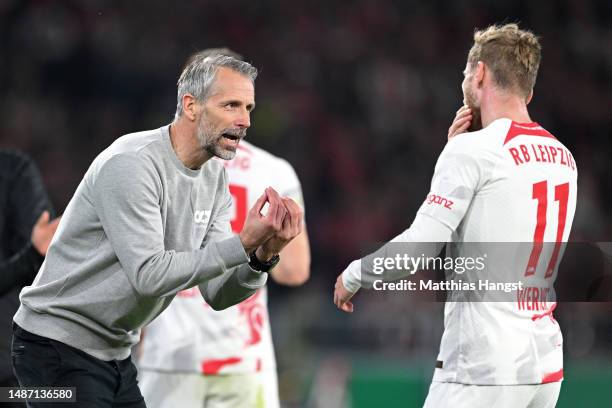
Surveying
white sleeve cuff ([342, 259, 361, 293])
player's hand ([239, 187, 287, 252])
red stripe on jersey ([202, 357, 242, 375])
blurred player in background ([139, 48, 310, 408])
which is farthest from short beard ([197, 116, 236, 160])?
red stripe on jersey ([202, 357, 242, 375])

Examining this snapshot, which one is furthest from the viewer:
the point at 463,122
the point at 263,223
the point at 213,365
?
the point at 213,365

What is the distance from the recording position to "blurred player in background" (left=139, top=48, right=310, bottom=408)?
16.5ft

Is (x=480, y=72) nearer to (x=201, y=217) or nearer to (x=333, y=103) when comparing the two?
(x=201, y=217)

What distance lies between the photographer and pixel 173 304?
508cm

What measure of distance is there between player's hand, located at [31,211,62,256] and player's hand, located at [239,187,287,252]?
1.29m

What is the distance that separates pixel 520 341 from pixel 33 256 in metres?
2.13

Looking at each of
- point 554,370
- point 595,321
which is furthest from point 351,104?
point 554,370

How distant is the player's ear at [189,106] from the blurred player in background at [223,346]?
128cm

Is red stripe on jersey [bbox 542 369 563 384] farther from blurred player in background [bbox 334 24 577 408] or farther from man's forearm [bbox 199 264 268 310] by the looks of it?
man's forearm [bbox 199 264 268 310]

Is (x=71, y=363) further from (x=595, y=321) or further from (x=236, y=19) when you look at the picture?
(x=236, y=19)

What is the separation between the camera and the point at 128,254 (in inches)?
136

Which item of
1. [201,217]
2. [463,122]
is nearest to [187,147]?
[201,217]

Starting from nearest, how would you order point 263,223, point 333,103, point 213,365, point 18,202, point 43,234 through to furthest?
point 263,223 < point 43,234 < point 18,202 < point 213,365 < point 333,103

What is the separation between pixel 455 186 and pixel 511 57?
1.98 ft
